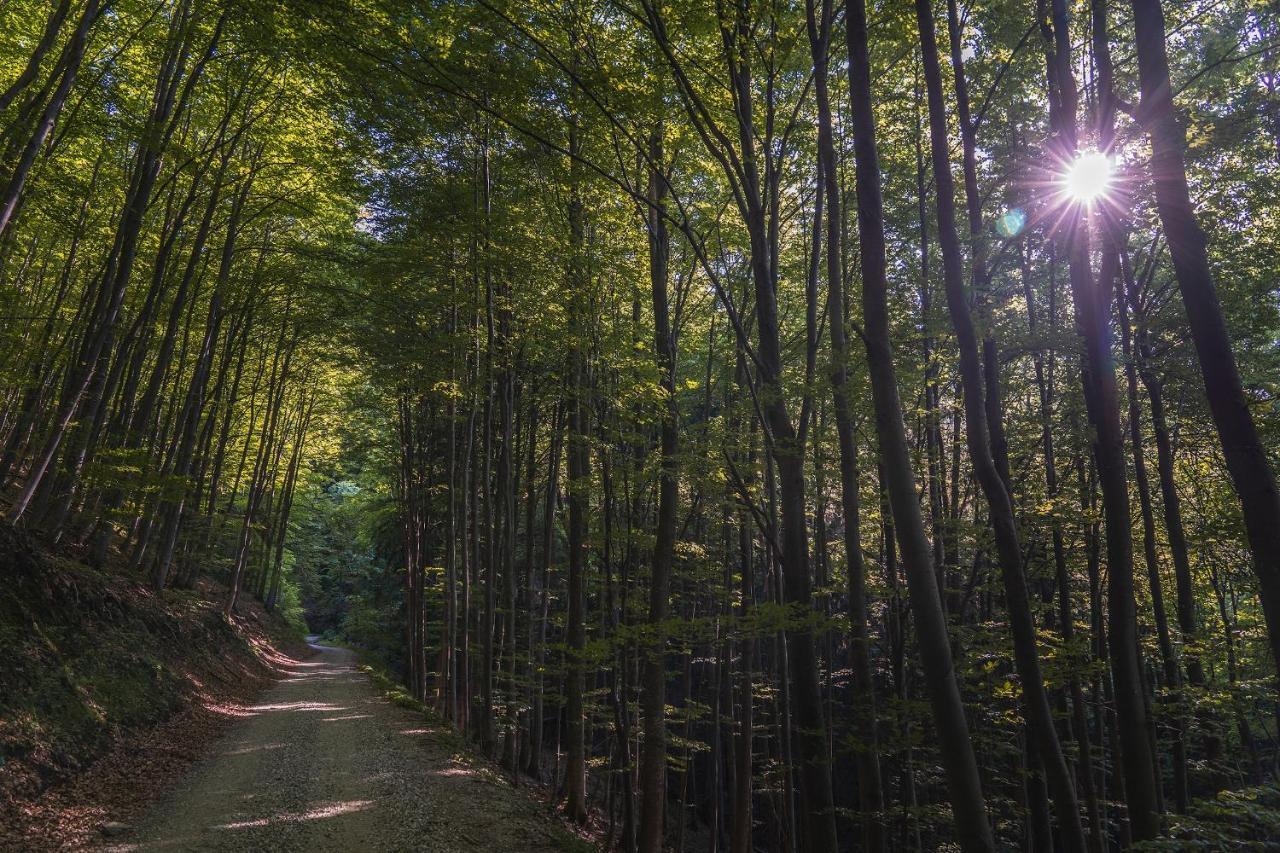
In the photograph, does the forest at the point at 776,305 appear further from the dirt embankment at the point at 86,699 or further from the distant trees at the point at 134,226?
the dirt embankment at the point at 86,699

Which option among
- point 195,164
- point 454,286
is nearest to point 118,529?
point 195,164

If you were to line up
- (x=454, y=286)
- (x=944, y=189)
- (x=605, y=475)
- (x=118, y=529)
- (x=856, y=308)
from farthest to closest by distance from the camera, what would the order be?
(x=118, y=529)
(x=856, y=308)
(x=454, y=286)
(x=605, y=475)
(x=944, y=189)

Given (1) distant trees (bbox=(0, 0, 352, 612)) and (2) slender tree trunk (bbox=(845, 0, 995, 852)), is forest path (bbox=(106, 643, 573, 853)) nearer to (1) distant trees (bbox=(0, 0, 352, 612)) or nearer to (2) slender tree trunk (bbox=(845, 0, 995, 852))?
(1) distant trees (bbox=(0, 0, 352, 612))

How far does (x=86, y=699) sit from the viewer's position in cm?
761

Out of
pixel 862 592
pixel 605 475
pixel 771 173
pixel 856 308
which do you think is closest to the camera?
pixel 771 173

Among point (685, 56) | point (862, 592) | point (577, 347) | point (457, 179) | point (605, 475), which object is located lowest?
point (862, 592)

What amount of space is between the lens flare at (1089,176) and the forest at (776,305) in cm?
5

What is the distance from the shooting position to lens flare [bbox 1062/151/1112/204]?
23.2ft

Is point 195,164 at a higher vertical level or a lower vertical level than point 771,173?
higher

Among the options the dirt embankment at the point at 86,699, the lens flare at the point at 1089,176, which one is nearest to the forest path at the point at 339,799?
the dirt embankment at the point at 86,699

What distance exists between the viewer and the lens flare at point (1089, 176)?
707 centimetres

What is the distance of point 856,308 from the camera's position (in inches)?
526

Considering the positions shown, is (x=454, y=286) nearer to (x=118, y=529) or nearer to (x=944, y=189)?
(x=944, y=189)

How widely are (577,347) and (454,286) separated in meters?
3.84
